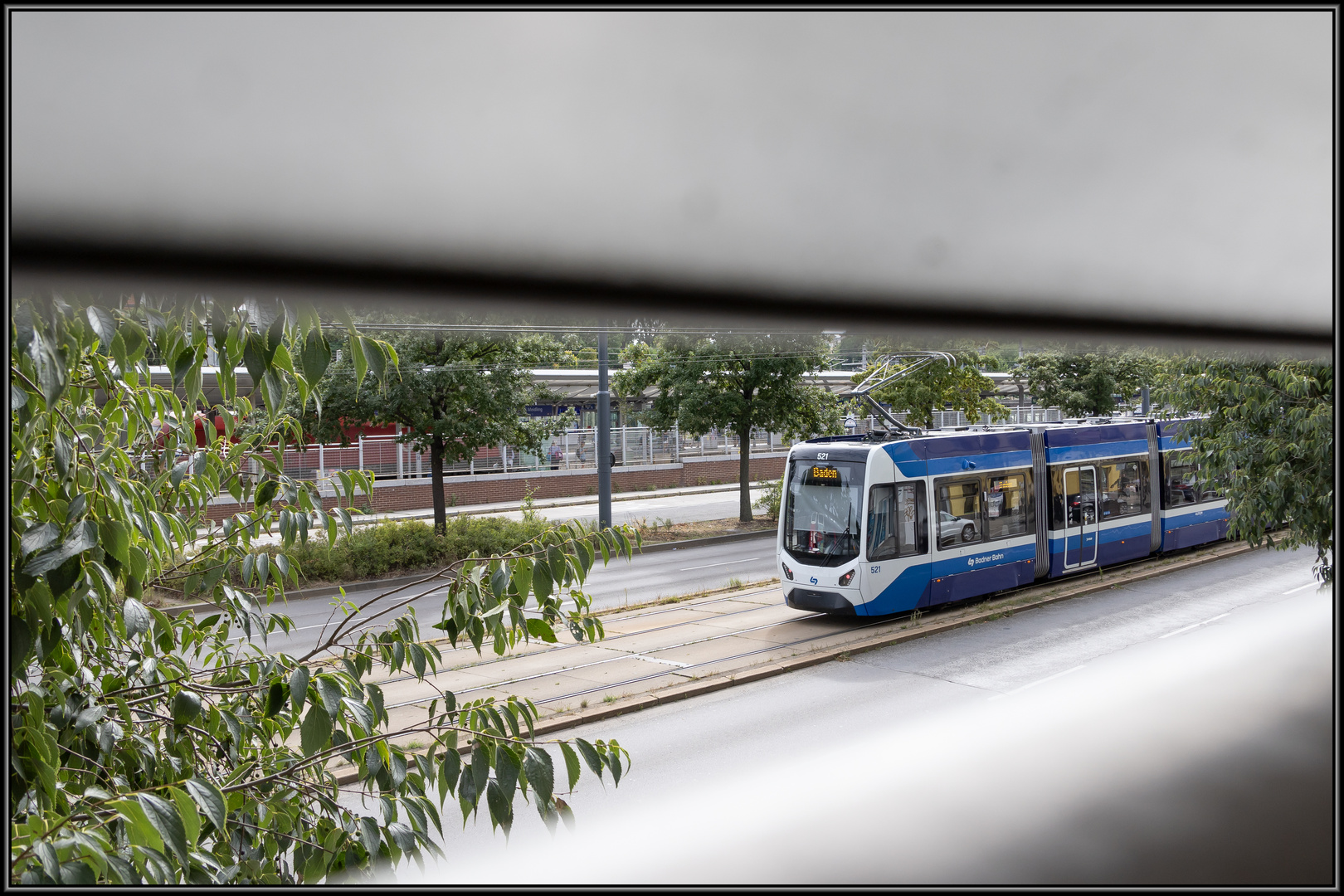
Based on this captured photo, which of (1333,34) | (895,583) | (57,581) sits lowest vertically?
(895,583)

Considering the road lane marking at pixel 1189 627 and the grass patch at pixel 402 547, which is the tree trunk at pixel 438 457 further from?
the road lane marking at pixel 1189 627

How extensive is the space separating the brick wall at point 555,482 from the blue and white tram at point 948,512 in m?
13.2

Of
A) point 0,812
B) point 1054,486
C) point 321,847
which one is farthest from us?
point 1054,486

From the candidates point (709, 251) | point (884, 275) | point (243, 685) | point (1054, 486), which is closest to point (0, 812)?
point (709, 251)

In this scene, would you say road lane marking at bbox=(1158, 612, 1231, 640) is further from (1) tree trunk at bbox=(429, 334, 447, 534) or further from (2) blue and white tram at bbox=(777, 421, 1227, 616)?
(1) tree trunk at bbox=(429, 334, 447, 534)

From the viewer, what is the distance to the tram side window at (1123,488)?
570 inches

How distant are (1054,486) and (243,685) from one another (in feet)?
43.7

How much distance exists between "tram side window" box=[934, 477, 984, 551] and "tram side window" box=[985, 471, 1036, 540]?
226 mm

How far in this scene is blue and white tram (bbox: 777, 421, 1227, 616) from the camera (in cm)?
1153

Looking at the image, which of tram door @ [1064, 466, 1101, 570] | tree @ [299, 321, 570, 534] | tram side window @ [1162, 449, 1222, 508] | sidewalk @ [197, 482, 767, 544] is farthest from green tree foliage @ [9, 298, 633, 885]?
sidewalk @ [197, 482, 767, 544]

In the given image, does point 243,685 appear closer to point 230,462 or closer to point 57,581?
point 230,462

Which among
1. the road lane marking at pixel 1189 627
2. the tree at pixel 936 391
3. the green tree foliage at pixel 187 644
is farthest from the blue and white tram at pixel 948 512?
the green tree foliage at pixel 187 644

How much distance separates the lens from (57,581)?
1.26 meters

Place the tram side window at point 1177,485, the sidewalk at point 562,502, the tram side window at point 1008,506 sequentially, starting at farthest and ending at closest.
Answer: the sidewalk at point 562,502 < the tram side window at point 1177,485 < the tram side window at point 1008,506
